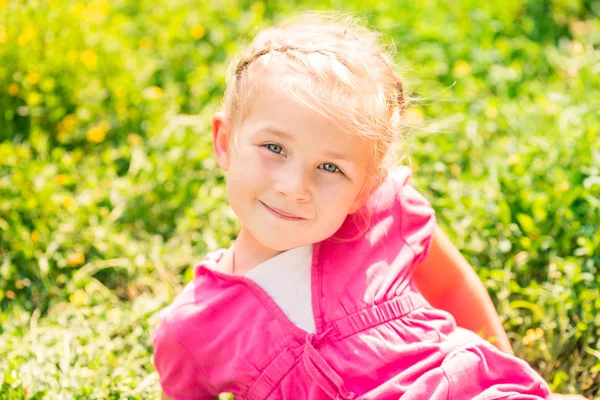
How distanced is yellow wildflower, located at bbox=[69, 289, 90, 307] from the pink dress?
695mm

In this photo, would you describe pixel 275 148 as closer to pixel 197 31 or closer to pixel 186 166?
pixel 186 166

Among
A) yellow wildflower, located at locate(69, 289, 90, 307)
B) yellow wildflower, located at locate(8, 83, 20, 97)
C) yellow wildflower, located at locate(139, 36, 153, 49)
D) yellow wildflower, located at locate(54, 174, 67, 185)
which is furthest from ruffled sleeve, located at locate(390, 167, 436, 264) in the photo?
yellow wildflower, located at locate(139, 36, 153, 49)

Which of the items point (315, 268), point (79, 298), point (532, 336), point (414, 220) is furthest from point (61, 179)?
point (532, 336)

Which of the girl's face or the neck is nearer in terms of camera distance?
the girl's face

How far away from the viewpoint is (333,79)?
1783 mm

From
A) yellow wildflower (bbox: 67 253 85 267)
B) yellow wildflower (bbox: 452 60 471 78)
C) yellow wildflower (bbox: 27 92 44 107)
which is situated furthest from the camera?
yellow wildflower (bbox: 452 60 471 78)

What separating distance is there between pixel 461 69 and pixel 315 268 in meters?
1.84

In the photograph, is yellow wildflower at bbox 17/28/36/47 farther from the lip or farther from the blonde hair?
the lip

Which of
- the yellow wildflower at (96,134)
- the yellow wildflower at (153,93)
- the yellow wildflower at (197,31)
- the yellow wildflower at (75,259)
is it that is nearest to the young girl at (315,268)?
the yellow wildflower at (75,259)

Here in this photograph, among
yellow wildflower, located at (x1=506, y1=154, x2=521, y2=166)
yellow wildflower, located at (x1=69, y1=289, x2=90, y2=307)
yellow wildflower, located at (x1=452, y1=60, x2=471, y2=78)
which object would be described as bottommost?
yellow wildflower, located at (x1=69, y1=289, x2=90, y2=307)

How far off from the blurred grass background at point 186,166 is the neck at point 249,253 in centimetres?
50

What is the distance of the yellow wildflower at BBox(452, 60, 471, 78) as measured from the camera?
3.49 meters

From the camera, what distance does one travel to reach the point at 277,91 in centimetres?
179

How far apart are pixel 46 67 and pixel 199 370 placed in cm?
191
